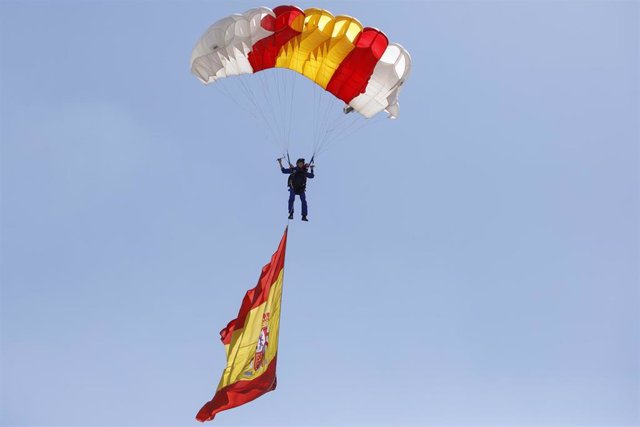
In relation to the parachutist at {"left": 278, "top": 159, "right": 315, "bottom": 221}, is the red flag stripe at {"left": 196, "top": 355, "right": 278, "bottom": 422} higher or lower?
lower

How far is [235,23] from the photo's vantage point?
21.8 metres

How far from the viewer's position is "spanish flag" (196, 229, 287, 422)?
20703 millimetres

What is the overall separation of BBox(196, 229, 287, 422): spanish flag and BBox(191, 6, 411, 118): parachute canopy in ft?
12.5

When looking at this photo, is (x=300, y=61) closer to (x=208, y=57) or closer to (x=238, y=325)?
(x=208, y=57)

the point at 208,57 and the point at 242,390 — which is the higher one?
the point at 208,57

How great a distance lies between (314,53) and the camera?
22.5m

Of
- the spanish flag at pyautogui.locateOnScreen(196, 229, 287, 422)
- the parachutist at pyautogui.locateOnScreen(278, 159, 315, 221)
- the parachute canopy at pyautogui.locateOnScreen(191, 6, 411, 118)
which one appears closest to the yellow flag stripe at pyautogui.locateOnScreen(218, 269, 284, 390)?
the spanish flag at pyautogui.locateOnScreen(196, 229, 287, 422)

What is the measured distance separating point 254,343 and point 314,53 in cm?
659

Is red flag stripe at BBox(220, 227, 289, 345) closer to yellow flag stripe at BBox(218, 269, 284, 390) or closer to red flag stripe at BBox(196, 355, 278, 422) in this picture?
yellow flag stripe at BBox(218, 269, 284, 390)

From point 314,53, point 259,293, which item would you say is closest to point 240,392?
point 259,293

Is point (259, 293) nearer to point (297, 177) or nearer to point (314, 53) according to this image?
point (297, 177)

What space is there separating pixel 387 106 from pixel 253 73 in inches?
125

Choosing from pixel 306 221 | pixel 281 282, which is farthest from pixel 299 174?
pixel 281 282

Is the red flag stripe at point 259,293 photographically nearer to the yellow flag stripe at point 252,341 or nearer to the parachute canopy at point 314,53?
the yellow flag stripe at point 252,341
